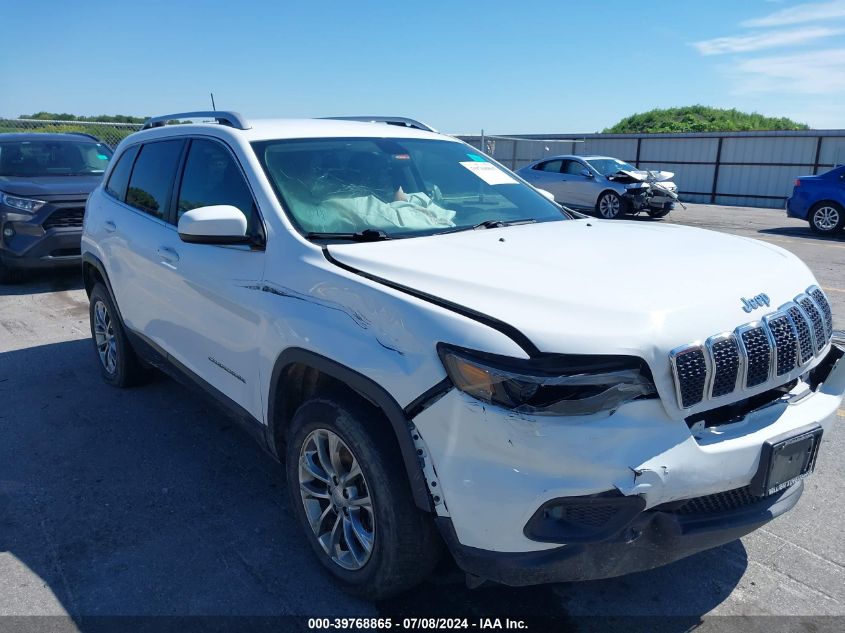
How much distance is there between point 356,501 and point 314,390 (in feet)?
1.63

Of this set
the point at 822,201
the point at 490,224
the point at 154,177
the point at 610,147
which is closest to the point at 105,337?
the point at 154,177

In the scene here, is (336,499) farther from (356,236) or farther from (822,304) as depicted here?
(822,304)

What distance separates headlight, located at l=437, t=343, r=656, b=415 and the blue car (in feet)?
47.2

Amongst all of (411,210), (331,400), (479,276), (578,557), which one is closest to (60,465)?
(331,400)

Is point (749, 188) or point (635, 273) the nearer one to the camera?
point (635, 273)

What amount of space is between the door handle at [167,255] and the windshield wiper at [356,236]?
45.6 inches

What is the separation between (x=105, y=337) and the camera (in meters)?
5.20

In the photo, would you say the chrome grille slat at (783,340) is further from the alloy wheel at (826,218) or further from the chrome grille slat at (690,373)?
the alloy wheel at (826,218)

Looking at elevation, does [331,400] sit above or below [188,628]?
above

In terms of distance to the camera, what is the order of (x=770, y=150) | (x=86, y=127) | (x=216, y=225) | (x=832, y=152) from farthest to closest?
(x=770, y=150) → (x=832, y=152) → (x=86, y=127) → (x=216, y=225)

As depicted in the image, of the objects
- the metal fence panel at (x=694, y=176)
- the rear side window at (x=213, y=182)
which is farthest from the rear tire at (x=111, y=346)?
the metal fence panel at (x=694, y=176)

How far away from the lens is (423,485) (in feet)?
7.36

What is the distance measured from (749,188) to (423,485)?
25.7m

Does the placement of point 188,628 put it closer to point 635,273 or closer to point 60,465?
point 60,465
